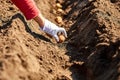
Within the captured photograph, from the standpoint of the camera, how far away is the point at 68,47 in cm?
380

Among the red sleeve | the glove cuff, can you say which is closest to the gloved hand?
the glove cuff

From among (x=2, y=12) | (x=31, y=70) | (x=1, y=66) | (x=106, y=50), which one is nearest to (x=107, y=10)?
(x=106, y=50)

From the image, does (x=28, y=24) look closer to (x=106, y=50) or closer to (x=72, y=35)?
(x=72, y=35)

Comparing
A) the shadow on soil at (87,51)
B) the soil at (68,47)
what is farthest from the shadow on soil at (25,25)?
the shadow on soil at (87,51)

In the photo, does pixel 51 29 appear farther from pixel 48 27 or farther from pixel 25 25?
pixel 25 25

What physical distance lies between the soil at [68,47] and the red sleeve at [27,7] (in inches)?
4.9

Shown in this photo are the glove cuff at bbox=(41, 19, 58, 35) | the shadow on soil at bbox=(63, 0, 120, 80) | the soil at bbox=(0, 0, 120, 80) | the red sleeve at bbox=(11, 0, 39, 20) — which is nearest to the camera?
the soil at bbox=(0, 0, 120, 80)

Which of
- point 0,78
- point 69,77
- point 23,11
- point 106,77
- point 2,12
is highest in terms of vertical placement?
point 2,12

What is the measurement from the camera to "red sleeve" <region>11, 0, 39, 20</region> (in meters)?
3.45

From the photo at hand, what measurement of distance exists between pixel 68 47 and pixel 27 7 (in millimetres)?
675

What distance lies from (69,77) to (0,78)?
1.01m

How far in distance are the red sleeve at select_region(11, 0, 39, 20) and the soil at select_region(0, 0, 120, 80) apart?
12 centimetres

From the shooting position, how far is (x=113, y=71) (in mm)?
2828

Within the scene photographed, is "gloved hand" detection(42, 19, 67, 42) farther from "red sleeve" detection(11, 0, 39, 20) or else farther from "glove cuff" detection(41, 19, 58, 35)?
"red sleeve" detection(11, 0, 39, 20)
